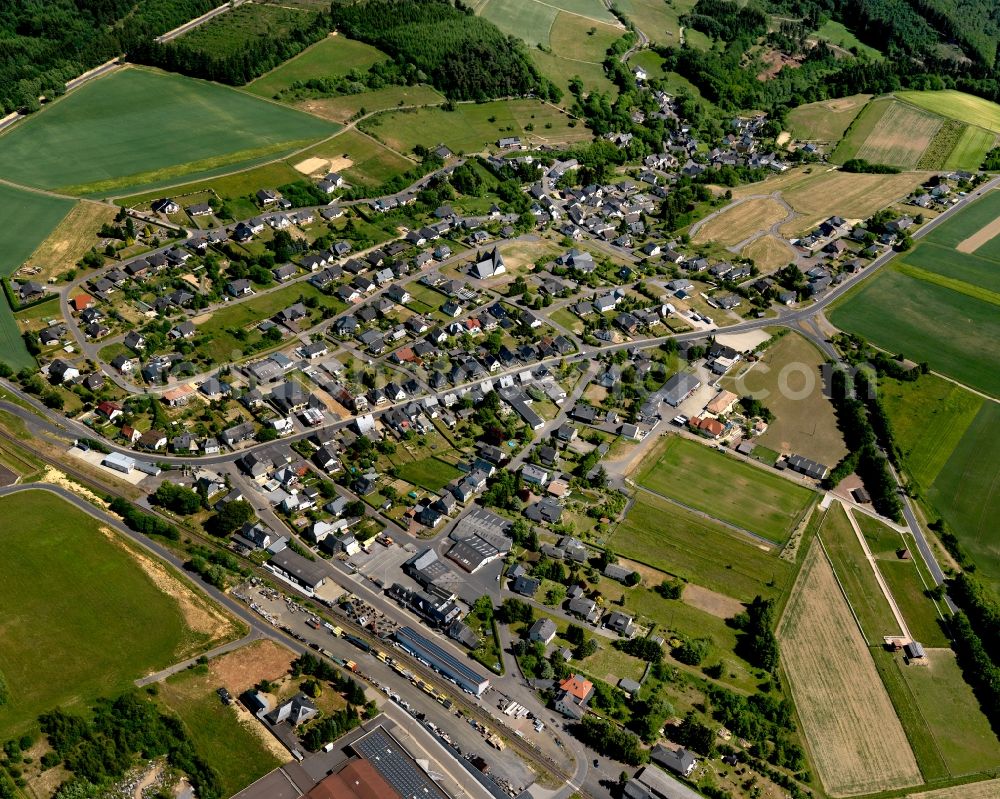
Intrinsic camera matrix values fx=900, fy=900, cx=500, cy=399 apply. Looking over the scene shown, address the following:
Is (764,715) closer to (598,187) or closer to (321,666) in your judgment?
(321,666)

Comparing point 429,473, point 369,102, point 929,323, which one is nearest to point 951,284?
point 929,323

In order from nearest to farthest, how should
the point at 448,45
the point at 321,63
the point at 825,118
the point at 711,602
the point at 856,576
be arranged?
the point at 711,602
the point at 856,576
the point at 321,63
the point at 825,118
the point at 448,45

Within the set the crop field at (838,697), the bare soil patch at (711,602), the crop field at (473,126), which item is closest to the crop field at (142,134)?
the crop field at (473,126)

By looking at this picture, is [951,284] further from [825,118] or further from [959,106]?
[959,106]

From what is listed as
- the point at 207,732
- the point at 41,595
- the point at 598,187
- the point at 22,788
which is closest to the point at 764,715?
the point at 207,732

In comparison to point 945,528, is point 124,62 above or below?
above

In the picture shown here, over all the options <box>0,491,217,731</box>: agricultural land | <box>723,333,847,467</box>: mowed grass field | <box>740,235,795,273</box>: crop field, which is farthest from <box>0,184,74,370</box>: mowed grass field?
Answer: <box>740,235,795,273</box>: crop field

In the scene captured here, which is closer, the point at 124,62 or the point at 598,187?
the point at 598,187
